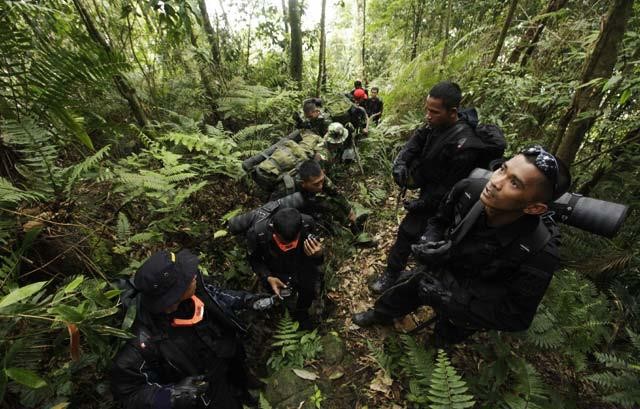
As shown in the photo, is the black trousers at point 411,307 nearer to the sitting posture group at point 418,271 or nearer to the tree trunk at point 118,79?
the sitting posture group at point 418,271

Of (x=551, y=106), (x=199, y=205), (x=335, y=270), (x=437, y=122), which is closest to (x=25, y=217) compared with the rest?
(x=199, y=205)

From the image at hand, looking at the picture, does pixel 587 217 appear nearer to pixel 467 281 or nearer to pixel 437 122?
pixel 467 281

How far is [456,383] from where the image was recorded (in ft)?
6.87

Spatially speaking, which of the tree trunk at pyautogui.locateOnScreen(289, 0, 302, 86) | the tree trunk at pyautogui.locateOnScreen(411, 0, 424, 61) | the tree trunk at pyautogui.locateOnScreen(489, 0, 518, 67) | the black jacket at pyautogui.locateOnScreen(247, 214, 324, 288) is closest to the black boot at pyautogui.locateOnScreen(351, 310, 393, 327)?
the black jacket at pyautogui.locateOnScreen(247, 214, 324, 288)

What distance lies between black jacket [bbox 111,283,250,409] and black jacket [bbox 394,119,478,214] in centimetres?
261

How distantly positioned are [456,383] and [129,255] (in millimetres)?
3606

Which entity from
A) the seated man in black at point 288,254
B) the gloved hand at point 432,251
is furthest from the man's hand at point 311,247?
the gloved hand at point 432,251

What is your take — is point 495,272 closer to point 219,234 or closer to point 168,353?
A: point 168,353

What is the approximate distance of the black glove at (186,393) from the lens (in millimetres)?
2125

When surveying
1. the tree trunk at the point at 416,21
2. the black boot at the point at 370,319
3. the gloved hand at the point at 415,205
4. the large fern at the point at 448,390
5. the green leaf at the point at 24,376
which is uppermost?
the tree trunk at the point at 416,21

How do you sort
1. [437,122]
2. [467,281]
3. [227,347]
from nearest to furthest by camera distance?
[467,281] < [227,347] < [437,122]

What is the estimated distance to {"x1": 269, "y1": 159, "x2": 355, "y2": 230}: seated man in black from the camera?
3.75m

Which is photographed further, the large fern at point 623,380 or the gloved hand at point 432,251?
the gloved hand at point 432,251

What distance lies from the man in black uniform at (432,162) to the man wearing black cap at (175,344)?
7.28 ft
